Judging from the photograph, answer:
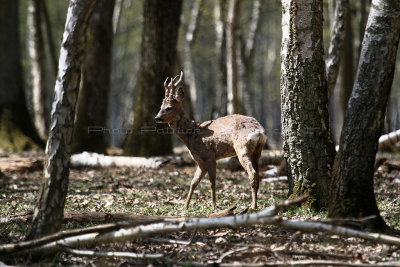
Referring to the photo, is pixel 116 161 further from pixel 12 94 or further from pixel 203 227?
pixel 203 227

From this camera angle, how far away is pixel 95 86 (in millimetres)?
15203

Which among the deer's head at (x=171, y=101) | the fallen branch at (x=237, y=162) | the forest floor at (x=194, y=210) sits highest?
the deer's head at (x=171, y=101)

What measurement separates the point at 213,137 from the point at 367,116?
9.90 ft

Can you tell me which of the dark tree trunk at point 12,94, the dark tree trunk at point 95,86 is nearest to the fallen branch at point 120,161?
the dark tree trunk at point 95,86

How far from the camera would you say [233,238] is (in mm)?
5875

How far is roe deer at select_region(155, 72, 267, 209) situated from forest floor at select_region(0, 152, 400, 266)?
644 mm

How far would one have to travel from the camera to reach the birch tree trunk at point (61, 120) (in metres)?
5.04

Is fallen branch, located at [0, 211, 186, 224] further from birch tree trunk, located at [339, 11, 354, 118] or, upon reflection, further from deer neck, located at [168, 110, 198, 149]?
birch tree trunk, located at [339, 11, 354, 118]

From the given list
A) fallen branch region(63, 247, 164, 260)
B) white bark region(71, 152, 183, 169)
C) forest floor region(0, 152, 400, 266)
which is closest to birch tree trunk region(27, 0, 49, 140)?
white bark region(71, 152, 183, 169)

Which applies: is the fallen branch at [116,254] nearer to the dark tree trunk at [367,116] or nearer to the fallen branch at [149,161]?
the dark tree trunk at [367,116]

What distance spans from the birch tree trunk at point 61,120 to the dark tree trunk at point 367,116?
315 cm

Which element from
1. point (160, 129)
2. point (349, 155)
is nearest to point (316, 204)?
point (349, 155)

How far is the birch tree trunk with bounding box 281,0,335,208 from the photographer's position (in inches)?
276

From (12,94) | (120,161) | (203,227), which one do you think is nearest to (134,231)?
(203,227)
